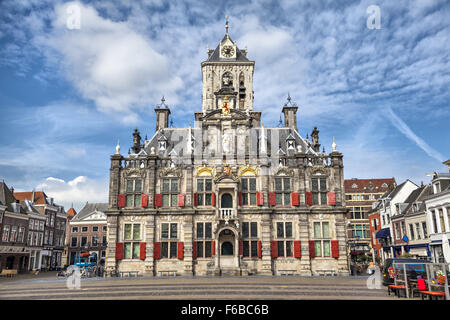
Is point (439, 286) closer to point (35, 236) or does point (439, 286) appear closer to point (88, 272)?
point (88, 272)

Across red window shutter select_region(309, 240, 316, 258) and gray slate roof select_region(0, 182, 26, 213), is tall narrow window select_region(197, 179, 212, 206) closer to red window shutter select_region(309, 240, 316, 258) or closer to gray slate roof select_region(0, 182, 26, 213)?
red window shutter select_region(309, 240, 316, 258)

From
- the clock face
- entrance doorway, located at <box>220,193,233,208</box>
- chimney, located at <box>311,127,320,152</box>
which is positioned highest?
the clock face

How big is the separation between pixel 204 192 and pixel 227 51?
2870 cm

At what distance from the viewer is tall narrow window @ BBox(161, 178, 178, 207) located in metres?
34.5

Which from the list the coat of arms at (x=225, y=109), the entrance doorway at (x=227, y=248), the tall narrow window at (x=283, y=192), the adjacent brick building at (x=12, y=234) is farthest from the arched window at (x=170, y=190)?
the adjacent brick building at (x=12, y=234)

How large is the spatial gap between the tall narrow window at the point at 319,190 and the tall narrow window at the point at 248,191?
604cm

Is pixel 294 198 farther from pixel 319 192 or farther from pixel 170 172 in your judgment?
pixel 170 172

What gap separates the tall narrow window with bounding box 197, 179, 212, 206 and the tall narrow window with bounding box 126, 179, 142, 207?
6.12 meters

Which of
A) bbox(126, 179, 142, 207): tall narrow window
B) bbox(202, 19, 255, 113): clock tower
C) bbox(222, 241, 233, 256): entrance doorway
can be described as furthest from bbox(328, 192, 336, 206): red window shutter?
bbox(202, 19, 255, 113): clock tower

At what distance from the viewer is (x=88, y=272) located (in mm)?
33156

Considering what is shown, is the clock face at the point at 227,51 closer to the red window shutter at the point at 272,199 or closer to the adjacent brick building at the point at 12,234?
the red window shutter at the point at 272,199

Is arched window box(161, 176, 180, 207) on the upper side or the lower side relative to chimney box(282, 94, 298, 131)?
lower

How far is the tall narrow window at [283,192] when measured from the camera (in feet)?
112
